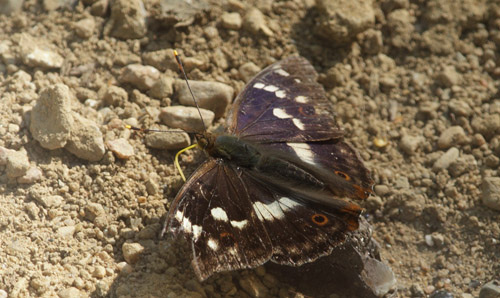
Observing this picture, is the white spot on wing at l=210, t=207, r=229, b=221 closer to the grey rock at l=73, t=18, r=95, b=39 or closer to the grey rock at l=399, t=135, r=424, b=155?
the grey rock at l=399, t=135, r=424, b=155

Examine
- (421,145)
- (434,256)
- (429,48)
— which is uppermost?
(429,48)

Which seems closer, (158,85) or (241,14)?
(158,85)

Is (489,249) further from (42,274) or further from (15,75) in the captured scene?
(15,75)

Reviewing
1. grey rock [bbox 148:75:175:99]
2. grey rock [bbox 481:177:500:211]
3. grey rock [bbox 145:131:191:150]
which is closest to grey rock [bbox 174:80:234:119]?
grey rock [bbox 148:75:175:99]

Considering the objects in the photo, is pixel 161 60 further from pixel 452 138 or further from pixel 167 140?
pixel 452 138

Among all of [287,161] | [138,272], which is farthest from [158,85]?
[138,272]

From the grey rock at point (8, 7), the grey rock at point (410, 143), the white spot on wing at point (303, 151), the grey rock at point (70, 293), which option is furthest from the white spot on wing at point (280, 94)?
the grey rock at point (8, 7)
